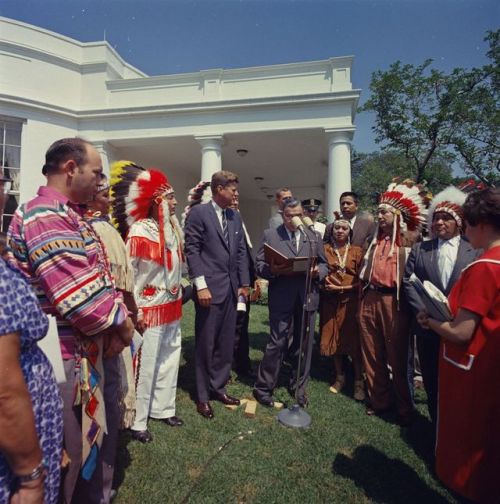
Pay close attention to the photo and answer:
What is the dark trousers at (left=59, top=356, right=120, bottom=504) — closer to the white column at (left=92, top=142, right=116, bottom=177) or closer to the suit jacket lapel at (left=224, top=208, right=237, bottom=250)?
the suit jacket lapel at (left=224, top=208, right=237, bottom=250)

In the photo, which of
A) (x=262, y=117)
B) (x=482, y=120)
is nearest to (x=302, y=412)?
(x=262, y=117)

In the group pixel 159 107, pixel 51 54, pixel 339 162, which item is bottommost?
pixel 339 162

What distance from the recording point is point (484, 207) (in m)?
1.70

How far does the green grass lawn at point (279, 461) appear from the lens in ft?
7.52

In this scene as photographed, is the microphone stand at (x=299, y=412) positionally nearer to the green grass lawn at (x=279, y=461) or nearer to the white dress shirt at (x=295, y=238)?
the green grass lawn at (x=279, y=461)

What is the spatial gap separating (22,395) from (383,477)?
2508mm

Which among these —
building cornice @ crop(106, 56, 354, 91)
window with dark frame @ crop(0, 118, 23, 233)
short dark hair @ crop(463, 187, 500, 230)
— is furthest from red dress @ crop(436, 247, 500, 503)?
window with dark frame @ crop(0, 118, 23, 233)

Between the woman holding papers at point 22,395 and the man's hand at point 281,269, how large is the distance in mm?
2469

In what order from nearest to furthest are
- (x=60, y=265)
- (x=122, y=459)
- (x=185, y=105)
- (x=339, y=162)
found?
(x=60, y=265) < (x=122, y=459) < (x=339, y=162) < (x=185, y=105)

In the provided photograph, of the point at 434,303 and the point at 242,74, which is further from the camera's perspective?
the point at 242,74

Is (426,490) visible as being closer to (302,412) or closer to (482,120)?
(302,412)

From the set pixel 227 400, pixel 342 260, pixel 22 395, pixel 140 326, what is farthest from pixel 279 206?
pixel 22 395

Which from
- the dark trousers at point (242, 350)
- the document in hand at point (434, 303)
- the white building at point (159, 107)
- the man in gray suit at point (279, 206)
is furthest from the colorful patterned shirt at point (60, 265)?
the white building at point (159, 107)

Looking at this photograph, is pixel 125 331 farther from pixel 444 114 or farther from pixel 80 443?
pixel 444 114
